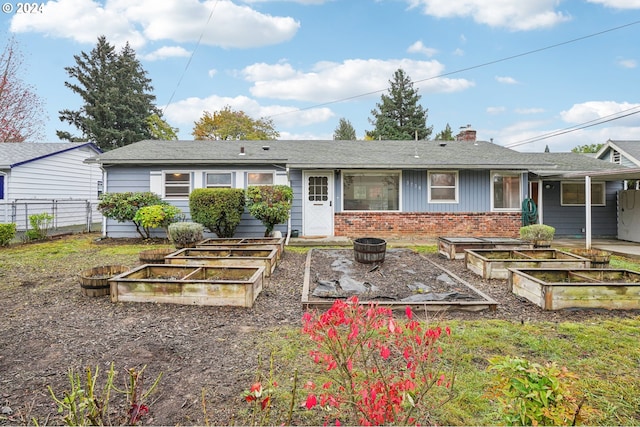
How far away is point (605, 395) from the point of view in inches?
97.9

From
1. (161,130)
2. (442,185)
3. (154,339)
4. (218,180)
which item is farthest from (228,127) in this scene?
(154,339)

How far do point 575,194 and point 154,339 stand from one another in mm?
14251

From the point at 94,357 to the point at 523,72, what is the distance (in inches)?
833

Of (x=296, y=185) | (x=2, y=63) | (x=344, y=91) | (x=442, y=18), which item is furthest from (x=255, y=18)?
(x=2, y=63)

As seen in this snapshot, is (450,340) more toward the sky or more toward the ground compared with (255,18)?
more toward the ground

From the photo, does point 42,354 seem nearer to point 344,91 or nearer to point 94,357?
point 94,357

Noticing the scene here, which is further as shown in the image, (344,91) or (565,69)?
(344,91)

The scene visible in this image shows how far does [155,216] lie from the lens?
1012 cm

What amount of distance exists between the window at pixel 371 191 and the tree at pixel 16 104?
75.0 feet

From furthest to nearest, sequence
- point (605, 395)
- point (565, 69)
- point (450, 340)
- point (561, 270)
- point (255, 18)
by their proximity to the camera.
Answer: point (565, 69)
point (255, 18)
point (561, 270)
point (450, 340)
point (605, 395)

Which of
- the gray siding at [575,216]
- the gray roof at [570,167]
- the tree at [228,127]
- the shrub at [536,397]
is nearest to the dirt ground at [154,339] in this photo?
the shrub at [536,397]

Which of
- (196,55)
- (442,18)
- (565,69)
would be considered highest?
(442,18)

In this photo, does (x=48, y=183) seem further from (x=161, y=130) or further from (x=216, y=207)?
(x=161, y=130)

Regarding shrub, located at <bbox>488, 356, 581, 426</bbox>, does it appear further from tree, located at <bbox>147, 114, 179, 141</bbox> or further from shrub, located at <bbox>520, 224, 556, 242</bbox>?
tree, located at <bbox>147, 114, 179, 141</bbox>
